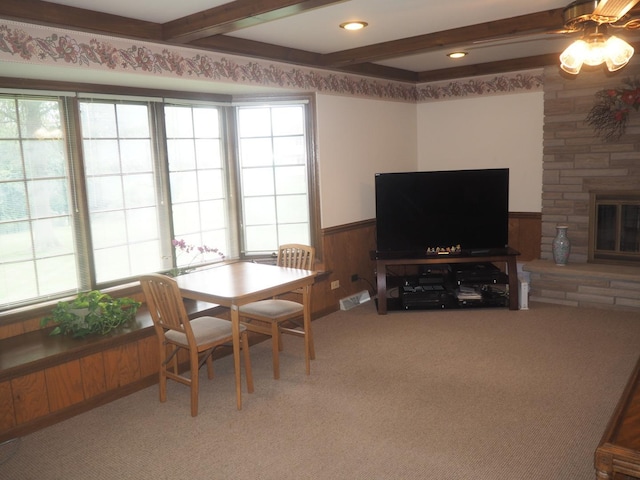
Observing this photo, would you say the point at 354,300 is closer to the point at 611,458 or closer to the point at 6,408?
the point at 6,408

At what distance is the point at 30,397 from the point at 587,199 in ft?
16.6

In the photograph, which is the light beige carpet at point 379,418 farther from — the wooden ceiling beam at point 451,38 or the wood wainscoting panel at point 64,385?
the wooden ceiling beam at point 451,38

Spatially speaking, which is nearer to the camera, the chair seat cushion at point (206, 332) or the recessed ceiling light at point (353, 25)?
the chair seat cushion at point (206, 332)

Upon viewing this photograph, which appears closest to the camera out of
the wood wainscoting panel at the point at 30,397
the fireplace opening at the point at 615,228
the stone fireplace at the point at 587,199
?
the wood wainscoting panel at the point at 30,397

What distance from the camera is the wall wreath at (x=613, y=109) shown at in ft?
16.1

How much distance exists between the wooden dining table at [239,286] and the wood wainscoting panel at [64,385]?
807mm

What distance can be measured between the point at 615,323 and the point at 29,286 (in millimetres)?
4736

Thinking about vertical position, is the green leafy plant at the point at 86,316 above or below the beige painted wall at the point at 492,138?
below

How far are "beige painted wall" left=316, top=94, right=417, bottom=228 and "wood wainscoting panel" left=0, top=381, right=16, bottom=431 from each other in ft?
9.73

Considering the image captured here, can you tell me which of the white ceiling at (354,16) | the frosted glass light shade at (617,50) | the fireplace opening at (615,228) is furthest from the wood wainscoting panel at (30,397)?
the fireplace opening at (615,228)

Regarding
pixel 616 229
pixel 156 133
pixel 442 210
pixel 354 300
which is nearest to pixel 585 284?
pixel 616 229

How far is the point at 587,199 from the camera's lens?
17.6ft

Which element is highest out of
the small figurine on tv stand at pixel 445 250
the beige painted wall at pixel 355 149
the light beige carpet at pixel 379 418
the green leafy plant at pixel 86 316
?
the beige painted wall at pixel 355 149

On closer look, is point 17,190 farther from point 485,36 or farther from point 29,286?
point 485,36
